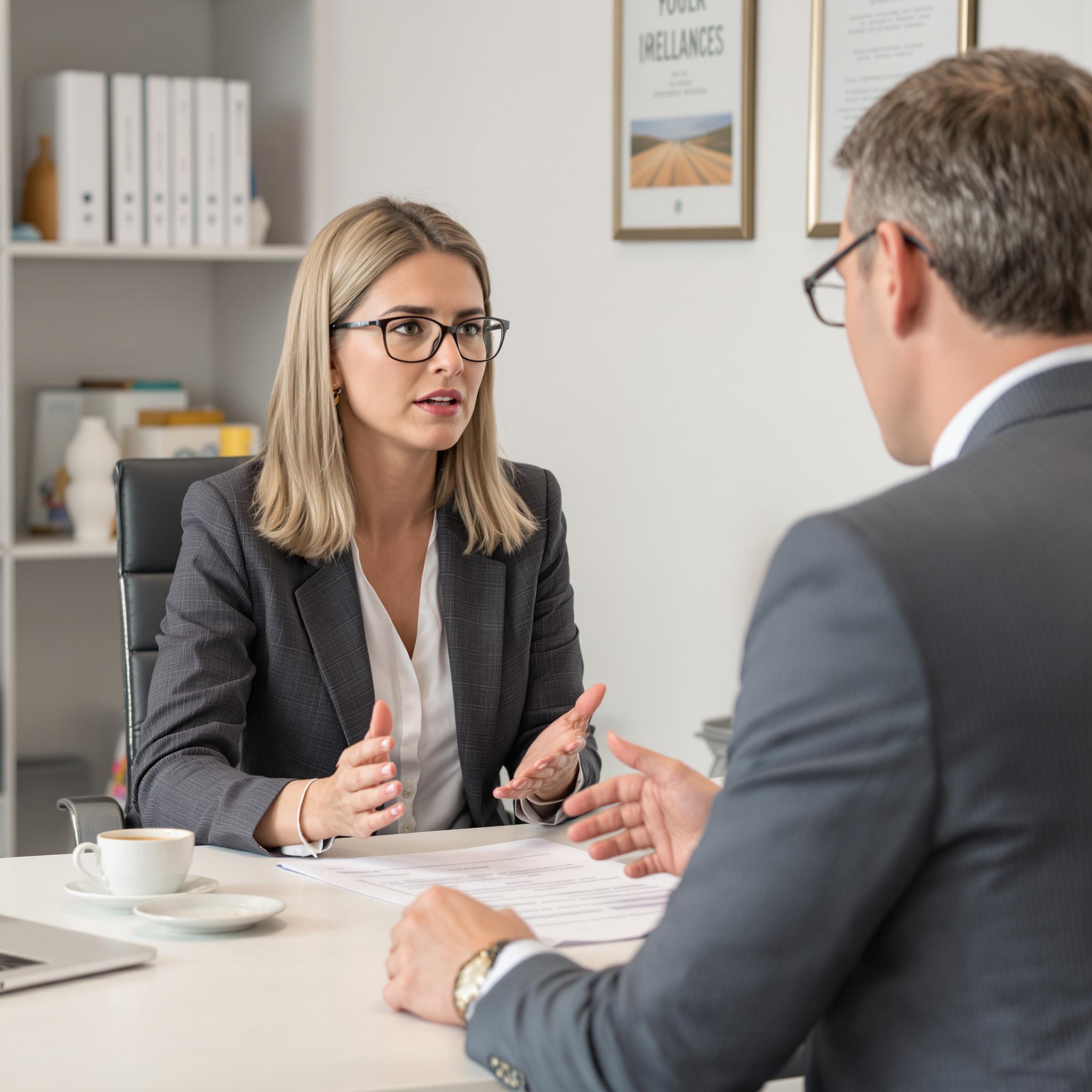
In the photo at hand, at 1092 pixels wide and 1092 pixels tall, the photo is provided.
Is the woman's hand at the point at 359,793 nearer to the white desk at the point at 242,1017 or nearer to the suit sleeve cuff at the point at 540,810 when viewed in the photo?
the white desk at the point at 242,1017

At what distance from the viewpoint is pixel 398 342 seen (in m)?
2.12

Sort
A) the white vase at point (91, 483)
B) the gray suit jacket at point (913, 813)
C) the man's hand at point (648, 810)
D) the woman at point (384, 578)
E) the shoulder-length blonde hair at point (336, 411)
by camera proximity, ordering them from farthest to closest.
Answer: the white vase at point (91, 483) < the shoulder-length blonde hair at point (336, 411) < the woman at point (384, 578) < the man's hand at point (648, 810) < the gray suit jacket at point (913, 813)

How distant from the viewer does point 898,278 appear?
0.98 meters

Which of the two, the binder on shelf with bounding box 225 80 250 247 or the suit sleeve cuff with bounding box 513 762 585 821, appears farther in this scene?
the binder on shelf with bounding box 225 80 250 247

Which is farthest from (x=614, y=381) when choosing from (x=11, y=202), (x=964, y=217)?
(x=964, y=217)

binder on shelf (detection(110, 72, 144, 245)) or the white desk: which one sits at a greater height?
binder on shelf (detection(110, 72, 144, 245))

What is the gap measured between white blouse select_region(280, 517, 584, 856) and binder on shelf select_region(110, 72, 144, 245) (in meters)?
1.70

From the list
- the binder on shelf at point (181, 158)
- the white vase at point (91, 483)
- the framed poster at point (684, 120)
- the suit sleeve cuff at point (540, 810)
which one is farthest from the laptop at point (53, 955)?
the binder on shelf at point (181, 158)

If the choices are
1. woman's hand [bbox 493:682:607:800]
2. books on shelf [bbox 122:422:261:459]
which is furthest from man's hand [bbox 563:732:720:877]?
books on shelf [bbox 122:422:261:459]

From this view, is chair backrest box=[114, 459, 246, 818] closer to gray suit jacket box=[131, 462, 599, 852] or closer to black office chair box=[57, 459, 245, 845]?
black office chair box=[57, 459, 245, 845]

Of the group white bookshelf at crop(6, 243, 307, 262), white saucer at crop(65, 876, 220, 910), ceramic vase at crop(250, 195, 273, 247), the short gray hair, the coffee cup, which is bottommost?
white saucer at crop(65, 876, 220, 910)

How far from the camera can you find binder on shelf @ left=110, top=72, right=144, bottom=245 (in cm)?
339

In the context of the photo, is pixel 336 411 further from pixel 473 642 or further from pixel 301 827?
pixel 301 827

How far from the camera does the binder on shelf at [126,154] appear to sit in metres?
3.39
